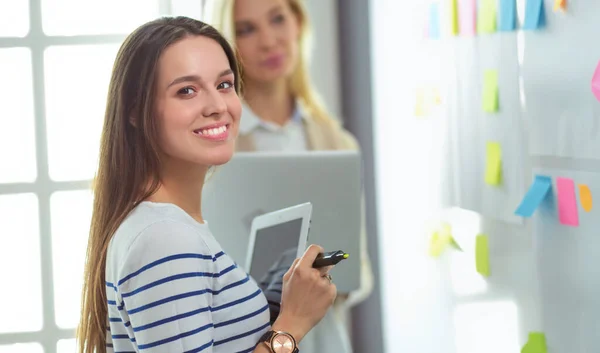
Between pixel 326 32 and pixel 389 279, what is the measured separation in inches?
34.7

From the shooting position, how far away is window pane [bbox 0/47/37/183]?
253 centimetres

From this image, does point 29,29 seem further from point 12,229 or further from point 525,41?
point 525,41

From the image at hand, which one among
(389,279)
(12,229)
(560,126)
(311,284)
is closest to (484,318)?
(560,126)

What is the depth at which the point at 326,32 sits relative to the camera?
8.92 ft

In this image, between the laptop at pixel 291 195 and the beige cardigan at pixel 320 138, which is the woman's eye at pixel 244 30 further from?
the laptop at pixel 291 195

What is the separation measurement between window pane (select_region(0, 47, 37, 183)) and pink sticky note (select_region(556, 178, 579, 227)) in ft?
5.92

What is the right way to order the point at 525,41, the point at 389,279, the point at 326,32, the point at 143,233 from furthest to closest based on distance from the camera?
the point at 326,32, the point at 389,279, the point at 525,41, the point at 143,233

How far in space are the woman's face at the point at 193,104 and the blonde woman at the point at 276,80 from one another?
103 cm

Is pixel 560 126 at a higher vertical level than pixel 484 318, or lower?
higher

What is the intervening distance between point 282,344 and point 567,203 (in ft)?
1.70

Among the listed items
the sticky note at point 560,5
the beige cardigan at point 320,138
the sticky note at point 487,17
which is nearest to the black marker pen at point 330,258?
the sticky note at point 560,5

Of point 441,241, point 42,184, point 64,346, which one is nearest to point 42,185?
point 42,184

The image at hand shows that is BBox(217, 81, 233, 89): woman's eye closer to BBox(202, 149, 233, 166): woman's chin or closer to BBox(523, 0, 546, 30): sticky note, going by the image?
BBox(202, 149, 233, 166): woman's chin

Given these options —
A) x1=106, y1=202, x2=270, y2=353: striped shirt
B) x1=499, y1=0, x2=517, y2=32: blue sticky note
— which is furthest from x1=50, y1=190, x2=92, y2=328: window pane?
x1=499, y1=0, x2=517, y2=32: blue sticky note
